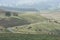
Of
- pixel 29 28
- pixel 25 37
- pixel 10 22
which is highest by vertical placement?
pixel 10 22

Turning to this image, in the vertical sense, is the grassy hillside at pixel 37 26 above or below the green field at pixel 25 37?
above

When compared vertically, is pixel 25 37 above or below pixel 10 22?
below

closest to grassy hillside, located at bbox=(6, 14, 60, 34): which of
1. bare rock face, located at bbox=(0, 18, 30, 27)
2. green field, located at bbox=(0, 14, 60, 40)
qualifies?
green field, located at bbox=(0, 14, 60, 40)

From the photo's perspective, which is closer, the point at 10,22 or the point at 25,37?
the point at 25,37

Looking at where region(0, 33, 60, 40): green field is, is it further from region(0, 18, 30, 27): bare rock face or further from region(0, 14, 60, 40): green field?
region(0, 18, 30, 27): bare rock face

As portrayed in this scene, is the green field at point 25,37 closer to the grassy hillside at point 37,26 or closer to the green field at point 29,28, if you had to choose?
the green field at point 29,28

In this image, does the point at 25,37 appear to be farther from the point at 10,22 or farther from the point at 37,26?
the point at 10,22

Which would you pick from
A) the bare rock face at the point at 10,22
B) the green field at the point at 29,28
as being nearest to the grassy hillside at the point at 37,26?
the green field at the point at 29,28

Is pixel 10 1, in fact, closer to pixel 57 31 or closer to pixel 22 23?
pixel 22 23

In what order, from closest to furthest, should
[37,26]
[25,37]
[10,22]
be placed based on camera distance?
[25,37]
[37,26]
[10,22]

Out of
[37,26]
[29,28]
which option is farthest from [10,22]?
[37,26]

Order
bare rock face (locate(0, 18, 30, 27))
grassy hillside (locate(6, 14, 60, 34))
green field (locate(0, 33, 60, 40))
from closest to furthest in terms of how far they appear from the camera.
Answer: green field (locate(0, 33, 60, 40))
grassy hillside (locate(6, 14, 60, 34))
bare rock face (locate(0, 18, 30, 27))
